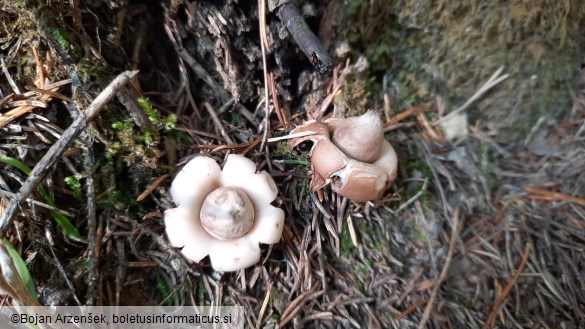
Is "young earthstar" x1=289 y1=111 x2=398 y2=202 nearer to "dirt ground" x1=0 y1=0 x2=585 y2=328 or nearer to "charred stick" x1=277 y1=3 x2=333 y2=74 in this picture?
"dirt ground" x1=0 y1=0 x2=585 y2=328

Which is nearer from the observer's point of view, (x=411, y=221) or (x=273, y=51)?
(x=273, y=51)

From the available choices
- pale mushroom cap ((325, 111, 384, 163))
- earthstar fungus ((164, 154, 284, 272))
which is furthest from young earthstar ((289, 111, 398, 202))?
earthstar fungus ((164, 154, 284, 272))

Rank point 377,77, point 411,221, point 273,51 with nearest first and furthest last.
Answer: point 273,51 < point 411,221 < point 377,77

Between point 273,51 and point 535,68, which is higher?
point 273,51

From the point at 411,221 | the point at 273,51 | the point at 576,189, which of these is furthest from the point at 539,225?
the point at 273,51

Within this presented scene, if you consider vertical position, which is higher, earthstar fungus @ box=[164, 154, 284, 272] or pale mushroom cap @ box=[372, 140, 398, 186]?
earthstar fungus @ box=[164, 154, 284, 272]

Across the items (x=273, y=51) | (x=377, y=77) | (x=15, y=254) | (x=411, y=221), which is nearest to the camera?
(x=15, y=254)

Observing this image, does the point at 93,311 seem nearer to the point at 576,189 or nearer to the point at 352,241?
the point at 352,241

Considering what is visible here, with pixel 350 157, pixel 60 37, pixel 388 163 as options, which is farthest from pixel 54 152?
pixel 388 163
